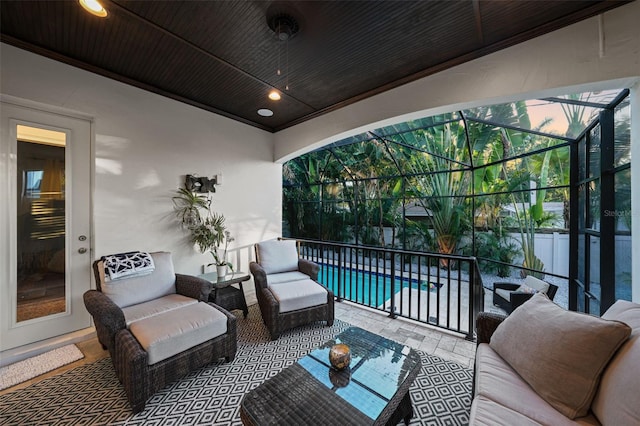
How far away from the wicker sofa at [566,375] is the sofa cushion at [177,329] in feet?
6.50

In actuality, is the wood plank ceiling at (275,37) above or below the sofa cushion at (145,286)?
above

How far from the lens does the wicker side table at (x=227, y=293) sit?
3.02m

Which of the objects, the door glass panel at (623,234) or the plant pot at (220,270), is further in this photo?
the plant pot at (220,270)

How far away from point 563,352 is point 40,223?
4.49 metres

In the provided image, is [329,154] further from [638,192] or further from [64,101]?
[638,192]

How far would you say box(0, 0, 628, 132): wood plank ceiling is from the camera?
1886 millimetres

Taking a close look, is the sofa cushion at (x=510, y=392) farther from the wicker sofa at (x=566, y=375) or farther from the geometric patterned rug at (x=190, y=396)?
the geometric patterned rug at (x=190, y=396)

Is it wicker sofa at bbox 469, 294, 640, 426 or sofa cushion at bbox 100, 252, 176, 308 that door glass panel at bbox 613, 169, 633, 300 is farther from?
sofa cushion at bbox 100, 252, 176, 308

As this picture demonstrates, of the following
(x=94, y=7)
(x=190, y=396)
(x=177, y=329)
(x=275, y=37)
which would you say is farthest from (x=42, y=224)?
(x=275, y=37)

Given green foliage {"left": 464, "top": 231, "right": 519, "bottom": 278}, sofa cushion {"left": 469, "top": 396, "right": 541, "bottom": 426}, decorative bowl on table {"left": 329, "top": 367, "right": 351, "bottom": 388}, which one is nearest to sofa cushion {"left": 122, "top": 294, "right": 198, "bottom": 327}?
decorative bowl on table {"left": 329, "top": 367, "right": 351, "bottom": 388}

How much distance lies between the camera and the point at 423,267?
6762 mm

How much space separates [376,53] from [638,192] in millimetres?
2430

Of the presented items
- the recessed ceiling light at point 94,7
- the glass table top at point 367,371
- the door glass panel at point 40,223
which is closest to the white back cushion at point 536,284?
the glass table top at point 367,371

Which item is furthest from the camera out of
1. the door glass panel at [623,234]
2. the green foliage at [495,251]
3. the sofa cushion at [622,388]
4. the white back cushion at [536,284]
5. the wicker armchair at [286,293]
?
the green foliage at [495,251]
